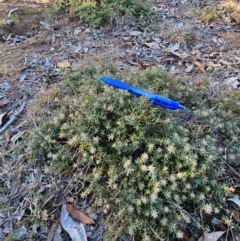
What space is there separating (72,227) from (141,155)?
50 centimetres

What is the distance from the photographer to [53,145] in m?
1.54

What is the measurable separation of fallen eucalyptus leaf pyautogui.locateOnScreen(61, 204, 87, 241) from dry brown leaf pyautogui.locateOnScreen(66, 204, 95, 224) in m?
0.02

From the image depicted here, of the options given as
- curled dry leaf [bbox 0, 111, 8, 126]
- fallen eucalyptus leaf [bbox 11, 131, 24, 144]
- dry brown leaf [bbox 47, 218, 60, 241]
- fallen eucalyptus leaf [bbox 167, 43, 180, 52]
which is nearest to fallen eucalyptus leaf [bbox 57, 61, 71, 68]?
curled dry leaf [bbox 0, 111, 8, 126]

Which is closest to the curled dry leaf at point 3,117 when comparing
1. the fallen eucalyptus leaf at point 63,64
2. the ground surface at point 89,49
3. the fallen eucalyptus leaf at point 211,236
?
the ground surface at point 89,49

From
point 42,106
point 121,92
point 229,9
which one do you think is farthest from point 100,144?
point 229,9

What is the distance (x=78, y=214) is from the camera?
4.70 ft

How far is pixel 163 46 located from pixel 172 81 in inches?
37.4

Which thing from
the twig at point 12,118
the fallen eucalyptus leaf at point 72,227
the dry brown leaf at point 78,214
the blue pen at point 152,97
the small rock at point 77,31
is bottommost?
the fallen eucalyptus leaf at point 72,227

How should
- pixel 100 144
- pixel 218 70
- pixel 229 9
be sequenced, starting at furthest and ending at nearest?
pixel 229 9, pixel 218 70, pixel 100 144

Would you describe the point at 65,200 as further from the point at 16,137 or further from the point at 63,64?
the point at 63,64

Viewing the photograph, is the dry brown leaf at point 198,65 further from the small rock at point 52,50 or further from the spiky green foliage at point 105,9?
the small rock at point 52,50

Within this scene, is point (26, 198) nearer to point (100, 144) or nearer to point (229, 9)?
point (100, 144)

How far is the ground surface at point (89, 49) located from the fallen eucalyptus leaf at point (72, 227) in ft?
0.67

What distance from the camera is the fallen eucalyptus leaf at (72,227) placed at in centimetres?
137
